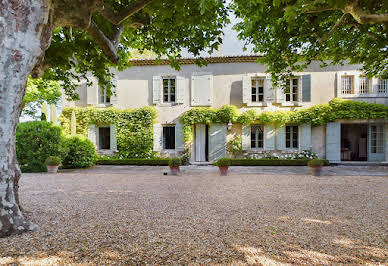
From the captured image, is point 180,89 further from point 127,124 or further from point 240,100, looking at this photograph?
point 127,124

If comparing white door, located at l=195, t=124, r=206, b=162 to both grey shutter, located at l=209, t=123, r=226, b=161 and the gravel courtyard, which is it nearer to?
grey shutter, located at l=209, t=123, r=226, b=161

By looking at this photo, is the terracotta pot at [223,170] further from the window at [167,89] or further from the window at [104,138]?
the window at [104,138]

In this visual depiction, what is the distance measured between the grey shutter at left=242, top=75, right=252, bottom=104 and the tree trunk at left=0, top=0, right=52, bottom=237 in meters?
9.45

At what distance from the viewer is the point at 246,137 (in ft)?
34.6

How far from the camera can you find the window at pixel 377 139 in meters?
10.4

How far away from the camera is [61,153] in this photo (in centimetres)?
781

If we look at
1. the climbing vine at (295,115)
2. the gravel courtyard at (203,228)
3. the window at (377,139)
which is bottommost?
the gravel courtyard at (203,228)

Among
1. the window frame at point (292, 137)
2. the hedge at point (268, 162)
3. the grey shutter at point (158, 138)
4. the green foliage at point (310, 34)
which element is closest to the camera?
the green foliage at point (310, 34)

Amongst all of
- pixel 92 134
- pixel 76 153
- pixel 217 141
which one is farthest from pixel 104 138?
pixel 217 141

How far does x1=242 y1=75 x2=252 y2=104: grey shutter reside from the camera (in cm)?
1057

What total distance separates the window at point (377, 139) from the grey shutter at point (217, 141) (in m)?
7.95

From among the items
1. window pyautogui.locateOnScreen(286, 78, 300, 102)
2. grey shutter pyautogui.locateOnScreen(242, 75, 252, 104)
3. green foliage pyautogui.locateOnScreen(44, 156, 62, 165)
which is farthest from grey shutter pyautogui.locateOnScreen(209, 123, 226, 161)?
green foliage pyautogui.locateOnScreen(44, 156, 62, 165)

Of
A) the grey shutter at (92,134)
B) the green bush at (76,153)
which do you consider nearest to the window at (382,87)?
the green bush at (76,153)

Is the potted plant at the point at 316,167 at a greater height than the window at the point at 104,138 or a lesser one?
lesser
